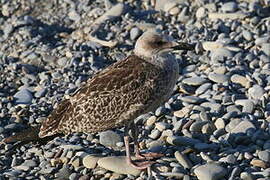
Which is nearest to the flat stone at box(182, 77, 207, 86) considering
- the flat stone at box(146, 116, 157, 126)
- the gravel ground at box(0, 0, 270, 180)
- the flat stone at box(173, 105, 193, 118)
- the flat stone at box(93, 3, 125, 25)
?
the gravel ground at box(0, 0, 270, 180)

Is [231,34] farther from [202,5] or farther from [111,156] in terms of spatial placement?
[111,156]

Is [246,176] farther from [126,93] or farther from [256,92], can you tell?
[256,92]

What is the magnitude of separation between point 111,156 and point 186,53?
3361 mm

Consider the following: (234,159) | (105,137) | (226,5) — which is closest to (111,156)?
(105,137)

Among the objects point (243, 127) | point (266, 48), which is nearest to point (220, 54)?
point (266, 48)

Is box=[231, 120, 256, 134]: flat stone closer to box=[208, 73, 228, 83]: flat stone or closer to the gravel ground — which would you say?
the gravel ground

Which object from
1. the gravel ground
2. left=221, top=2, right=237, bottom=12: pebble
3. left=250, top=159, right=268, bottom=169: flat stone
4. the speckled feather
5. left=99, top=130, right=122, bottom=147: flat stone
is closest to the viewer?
the speckled feather

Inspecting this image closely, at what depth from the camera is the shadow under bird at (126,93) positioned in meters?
7.14

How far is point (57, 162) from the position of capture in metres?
8.02

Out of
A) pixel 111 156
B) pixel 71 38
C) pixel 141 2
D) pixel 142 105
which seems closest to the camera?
pixel 142 105

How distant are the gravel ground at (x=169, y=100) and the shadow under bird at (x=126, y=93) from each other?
23.2 inches

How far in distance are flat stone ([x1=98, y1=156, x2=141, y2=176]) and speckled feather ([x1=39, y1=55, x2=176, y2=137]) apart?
460 millimetres

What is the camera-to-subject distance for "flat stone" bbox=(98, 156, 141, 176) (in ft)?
24.6

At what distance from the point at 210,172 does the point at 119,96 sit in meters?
1.30
